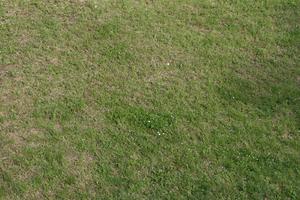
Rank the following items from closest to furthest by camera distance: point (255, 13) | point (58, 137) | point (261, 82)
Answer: point (58, 137) < point (261, 82) < point (255, 13)

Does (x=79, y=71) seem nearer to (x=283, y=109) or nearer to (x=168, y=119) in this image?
(x=168, y=119)

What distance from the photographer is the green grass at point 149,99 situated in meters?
5.58

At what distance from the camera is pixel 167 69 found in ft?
22.2

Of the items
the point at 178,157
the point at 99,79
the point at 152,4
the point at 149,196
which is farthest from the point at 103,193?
the point at 152,4

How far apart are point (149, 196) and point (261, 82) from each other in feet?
6.93

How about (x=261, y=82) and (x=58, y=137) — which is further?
(x=261, y=82)

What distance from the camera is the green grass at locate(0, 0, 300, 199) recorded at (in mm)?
5582

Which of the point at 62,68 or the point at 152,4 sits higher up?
the point at 152,4

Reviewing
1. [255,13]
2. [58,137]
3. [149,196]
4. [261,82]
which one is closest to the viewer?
[149,196]

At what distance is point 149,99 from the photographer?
6383 mm

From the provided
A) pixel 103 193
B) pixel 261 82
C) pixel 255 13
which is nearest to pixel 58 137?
pixel 103 193

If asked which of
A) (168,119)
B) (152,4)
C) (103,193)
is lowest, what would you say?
(103,193)

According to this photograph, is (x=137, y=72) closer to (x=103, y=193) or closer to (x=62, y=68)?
(x=62, y=68)

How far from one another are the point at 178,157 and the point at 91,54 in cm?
195
